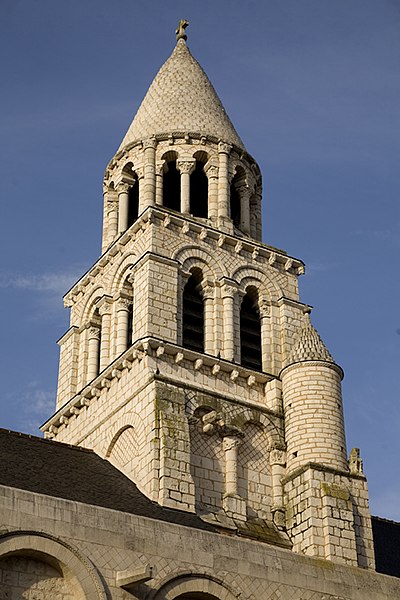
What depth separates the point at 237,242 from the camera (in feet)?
123

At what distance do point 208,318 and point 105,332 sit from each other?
3502mm

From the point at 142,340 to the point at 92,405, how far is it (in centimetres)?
348

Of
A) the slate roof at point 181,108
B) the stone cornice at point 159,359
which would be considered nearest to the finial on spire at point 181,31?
the slate roof at point 181,108

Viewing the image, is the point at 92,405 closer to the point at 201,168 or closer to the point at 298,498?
the point at 298,498

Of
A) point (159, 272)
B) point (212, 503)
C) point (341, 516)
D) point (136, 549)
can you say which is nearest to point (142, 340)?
point (159, 272)

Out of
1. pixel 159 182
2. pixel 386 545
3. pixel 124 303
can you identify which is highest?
pixel 159 182

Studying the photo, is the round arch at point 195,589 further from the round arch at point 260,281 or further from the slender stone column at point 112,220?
the slender stone column at point 112,220

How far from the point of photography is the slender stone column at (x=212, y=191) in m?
38.5

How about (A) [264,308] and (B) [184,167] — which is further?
(B) [184,167]

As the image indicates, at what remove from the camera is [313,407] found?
33000mm

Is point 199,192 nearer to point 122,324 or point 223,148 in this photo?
point 223,148

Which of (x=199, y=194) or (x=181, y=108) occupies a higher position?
(x=181, y=108)

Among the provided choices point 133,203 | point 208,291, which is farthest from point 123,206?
point 208,291

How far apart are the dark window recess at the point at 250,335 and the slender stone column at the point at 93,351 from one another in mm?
4826
